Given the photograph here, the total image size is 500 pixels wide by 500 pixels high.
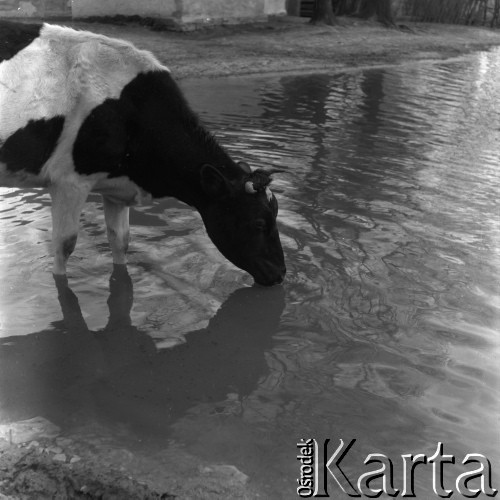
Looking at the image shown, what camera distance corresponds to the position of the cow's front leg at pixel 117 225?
5945 millimetres

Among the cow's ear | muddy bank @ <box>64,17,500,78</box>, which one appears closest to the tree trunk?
muddy bank @ <box>64,17,500,78</box>

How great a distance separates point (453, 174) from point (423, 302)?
3.72 meters

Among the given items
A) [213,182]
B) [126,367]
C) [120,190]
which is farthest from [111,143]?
[126,367]

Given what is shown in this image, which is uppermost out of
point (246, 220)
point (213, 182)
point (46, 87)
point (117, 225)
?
point (46, 87)

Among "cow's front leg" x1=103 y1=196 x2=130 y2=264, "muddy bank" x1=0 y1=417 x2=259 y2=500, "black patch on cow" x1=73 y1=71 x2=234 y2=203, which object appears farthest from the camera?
"cow's front leg" x1=103 y1=196 x2=130 y2=264

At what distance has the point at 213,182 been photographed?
550 centimetres

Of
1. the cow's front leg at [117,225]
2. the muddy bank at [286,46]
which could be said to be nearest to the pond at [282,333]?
the cow's front leg at [117,225]

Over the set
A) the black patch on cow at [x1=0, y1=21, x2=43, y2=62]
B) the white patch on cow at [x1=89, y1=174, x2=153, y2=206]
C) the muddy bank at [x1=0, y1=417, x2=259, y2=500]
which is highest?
the black patch on cow at [x1=0, y1=21, x2=43, y2=62]

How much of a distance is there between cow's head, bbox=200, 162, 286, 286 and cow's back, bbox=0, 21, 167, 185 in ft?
3.01

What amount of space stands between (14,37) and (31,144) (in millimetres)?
723

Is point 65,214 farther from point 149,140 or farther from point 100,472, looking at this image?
point 100,472

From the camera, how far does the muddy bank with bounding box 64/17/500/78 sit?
50.5 ft

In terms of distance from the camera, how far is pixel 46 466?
353cm

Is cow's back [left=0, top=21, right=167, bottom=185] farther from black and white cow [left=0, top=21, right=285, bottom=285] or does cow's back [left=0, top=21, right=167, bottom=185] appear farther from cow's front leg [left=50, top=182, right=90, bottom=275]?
cow's front leg [left=50, top=182, right=90, bottom=275]
